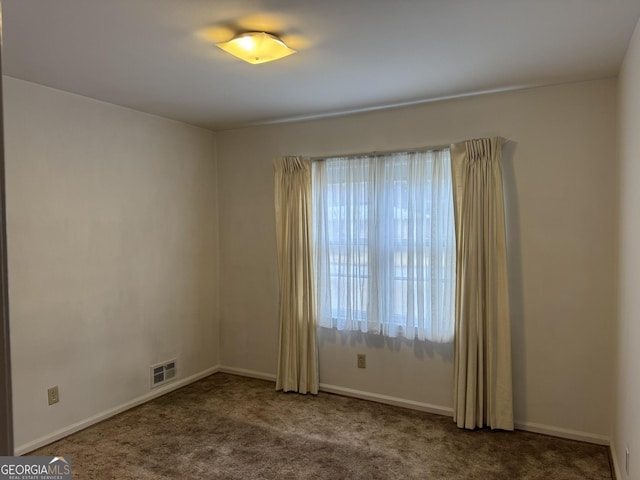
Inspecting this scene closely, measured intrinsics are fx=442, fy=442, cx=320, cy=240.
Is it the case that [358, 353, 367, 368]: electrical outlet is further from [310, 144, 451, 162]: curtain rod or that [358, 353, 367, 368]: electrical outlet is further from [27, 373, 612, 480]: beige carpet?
[310, 144, 451, 162]: curtain rod

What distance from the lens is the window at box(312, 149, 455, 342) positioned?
139 inches

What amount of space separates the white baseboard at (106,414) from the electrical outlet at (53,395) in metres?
0.23

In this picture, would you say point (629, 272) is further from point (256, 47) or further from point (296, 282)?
point (296, 282)

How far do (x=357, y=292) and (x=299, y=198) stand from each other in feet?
3.31

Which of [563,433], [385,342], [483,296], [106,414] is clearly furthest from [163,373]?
[563,433]

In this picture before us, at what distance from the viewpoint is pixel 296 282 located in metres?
4.10

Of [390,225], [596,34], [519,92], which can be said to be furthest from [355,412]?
[596,34]

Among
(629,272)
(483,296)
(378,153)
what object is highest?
(378,153)

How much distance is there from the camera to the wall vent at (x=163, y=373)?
401 cm

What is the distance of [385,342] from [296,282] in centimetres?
97

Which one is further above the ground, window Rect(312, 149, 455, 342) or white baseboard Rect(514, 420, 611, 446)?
window Rect(312, 149, 455, 342)

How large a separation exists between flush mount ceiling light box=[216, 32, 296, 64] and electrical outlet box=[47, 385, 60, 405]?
8.72 feet

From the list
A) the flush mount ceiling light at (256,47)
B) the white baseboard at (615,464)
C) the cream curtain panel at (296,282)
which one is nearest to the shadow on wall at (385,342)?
the cream curtain panel at (296,282)

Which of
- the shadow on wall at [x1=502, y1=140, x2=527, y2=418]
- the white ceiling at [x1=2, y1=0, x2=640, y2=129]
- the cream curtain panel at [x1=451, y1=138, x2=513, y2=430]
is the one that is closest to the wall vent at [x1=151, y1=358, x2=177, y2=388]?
the white ceiling at [x1=2, y1=0, x2=640, y2=129]
